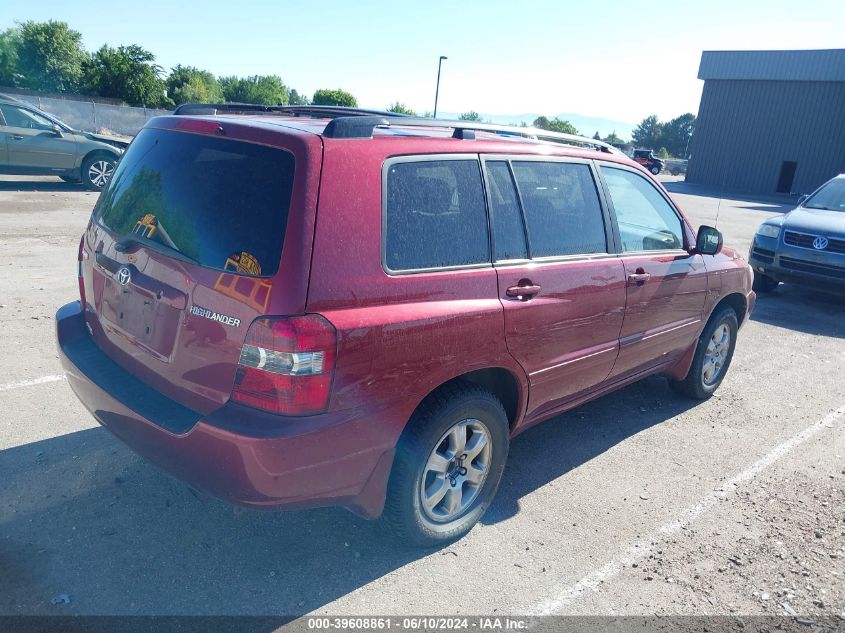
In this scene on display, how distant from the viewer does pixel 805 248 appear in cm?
880

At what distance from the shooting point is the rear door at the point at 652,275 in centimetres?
405

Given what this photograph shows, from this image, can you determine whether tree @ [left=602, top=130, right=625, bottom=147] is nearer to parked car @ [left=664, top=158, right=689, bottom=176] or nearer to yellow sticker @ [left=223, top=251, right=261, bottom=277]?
parked car @ [left=664, top=158, right=689, bottom=176]

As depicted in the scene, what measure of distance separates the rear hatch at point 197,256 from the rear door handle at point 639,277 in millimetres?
2254

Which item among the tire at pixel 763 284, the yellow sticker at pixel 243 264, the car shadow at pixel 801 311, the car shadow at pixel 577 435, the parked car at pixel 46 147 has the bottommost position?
the car shadow at pixel 577 435

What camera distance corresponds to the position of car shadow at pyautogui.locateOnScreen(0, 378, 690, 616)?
2.71 meters

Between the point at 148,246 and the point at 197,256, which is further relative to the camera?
the point at 148,246

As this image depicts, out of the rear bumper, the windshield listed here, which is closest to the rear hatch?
the rear bumper

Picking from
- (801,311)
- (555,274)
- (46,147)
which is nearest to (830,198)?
(801,311)

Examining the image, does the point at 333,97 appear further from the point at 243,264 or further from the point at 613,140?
the point at 243,264

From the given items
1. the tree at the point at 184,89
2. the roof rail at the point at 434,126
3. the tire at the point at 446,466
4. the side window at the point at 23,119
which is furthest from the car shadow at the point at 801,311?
the tree at the point at 184,89

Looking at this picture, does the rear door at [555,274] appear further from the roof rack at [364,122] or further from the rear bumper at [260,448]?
the rear bumper at [260,448]

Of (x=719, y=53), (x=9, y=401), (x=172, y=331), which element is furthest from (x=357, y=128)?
(x=719, y=53)

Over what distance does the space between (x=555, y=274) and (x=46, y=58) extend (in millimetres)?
57618

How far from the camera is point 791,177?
37.8 metres
